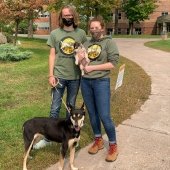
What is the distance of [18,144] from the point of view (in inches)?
261

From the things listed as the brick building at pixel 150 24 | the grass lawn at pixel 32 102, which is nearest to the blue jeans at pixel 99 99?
the grass lawn at pixel 32 102

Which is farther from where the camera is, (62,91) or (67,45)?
(62,91)

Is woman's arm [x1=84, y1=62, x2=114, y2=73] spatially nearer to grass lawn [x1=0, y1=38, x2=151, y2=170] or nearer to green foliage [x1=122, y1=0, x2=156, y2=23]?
grass lawn [x1=0, y1=38, x2=151, y2=170]

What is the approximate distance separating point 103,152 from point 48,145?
3.00ft

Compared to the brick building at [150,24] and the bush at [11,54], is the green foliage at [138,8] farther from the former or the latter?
the bush at [11,54]

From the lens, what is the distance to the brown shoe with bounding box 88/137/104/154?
6389 mm

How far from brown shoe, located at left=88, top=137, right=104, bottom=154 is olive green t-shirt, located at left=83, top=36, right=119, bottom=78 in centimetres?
123

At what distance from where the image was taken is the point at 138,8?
57875 millimetres

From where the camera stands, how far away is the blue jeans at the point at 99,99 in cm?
591

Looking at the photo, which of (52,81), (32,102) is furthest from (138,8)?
(52,81)

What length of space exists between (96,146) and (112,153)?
0.36 metres

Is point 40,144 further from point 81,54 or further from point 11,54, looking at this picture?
point 11,54

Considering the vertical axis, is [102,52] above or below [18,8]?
below

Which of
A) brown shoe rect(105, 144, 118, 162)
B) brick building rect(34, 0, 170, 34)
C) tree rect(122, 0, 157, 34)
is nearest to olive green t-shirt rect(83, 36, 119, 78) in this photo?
brown shoe rect(105, 144, 118, 162)
